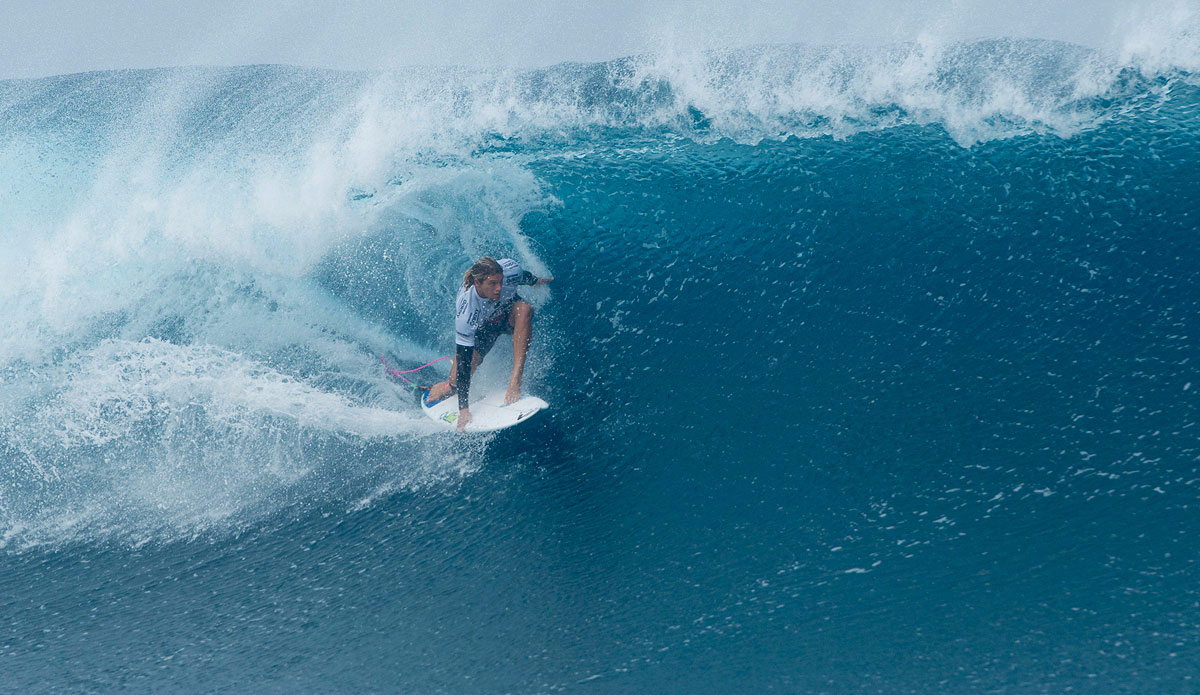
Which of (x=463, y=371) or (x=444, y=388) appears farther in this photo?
(x=444, y=388)

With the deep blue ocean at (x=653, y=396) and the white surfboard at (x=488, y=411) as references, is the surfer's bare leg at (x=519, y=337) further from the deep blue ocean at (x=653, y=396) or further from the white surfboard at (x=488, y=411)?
the deep blue ocean at (x=653, y=396)

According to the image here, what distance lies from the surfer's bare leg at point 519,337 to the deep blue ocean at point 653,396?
13.2 inches

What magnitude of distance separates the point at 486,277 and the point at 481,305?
0.20 meters

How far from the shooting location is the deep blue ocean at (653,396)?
144 inches

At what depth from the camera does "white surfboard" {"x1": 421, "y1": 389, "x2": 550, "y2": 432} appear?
433 centimetres

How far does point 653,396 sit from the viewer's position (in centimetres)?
453

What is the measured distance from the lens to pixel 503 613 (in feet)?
12.3

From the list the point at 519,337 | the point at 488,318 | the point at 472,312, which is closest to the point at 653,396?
the point at 519,337

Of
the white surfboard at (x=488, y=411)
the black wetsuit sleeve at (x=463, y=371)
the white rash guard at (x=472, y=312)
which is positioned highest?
the white rash guard at (x=472, y=312)

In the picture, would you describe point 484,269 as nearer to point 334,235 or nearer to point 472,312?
point 472,312

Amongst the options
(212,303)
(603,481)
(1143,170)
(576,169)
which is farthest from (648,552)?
(1143,170)

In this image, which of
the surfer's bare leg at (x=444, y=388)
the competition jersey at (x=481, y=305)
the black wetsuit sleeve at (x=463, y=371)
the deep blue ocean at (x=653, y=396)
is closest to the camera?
the deep blue ocean at (x=653, y=396)

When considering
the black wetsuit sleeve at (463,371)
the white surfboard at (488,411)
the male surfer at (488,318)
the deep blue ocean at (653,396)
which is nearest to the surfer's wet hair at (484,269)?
the male surfer at (488,318)

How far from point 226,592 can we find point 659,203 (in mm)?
3357
